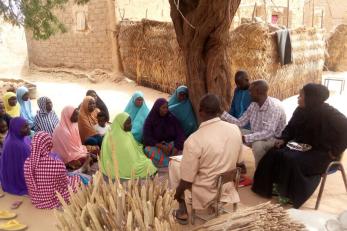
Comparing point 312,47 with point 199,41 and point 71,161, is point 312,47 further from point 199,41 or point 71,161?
point 71,161

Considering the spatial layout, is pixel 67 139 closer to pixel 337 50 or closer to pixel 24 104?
pixel 24 104

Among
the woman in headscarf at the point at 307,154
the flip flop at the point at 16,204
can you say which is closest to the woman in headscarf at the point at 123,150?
the flip flop at the point at 16,204

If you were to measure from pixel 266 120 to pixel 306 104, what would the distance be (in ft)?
1.93

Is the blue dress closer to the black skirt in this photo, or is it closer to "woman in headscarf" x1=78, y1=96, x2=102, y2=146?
the black skirt

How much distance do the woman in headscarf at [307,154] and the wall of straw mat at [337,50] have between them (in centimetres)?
1152

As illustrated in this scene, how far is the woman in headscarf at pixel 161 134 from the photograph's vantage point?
17.3ft

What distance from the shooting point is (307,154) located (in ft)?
13.3

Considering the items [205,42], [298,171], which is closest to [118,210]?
[298,171]

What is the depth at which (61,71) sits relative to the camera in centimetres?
1478

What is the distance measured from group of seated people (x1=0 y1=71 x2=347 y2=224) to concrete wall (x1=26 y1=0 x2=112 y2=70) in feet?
25.0

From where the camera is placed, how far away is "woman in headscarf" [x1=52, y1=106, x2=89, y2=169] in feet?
16.9

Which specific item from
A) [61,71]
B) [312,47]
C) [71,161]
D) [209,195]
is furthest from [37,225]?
[61,71]

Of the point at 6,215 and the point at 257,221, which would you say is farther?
the point at 6,215

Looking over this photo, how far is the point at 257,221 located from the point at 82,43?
42.0 ft
